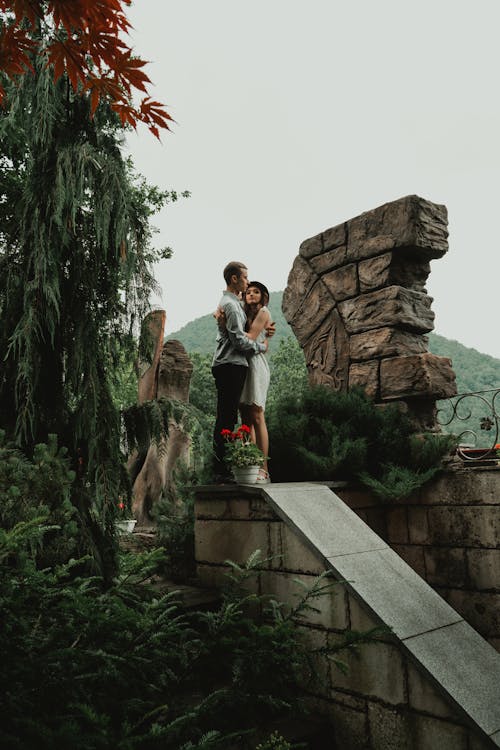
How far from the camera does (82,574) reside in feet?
12.7

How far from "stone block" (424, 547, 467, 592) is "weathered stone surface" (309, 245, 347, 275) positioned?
2.85 meters

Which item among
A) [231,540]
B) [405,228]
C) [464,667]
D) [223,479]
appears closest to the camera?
[464,667]

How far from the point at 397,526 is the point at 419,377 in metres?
1.27

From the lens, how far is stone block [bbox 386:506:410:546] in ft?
14.9

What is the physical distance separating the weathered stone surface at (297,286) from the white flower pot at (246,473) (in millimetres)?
2484

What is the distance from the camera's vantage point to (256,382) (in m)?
4.81

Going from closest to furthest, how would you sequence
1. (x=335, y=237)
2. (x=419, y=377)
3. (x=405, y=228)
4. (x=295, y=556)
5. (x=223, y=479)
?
(x=295, y=556), (x=223, y=479), (x=419, y=377), (x=405, y=228), (x=335, y=237)

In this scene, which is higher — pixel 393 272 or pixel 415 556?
pixel 393 272

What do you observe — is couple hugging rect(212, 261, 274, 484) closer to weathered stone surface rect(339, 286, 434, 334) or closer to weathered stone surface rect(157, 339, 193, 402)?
weathered stone surface rect(339, 286, 434, 334)

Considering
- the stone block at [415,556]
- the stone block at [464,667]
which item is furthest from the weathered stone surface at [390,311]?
the stone block at [464,667]

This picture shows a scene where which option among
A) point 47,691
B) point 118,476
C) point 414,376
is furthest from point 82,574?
point 414,376

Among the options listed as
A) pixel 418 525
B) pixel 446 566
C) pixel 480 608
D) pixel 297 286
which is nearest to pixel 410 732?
pixel 480 608

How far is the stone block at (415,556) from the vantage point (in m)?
4.45

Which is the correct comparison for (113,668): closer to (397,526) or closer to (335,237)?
(397,526)
